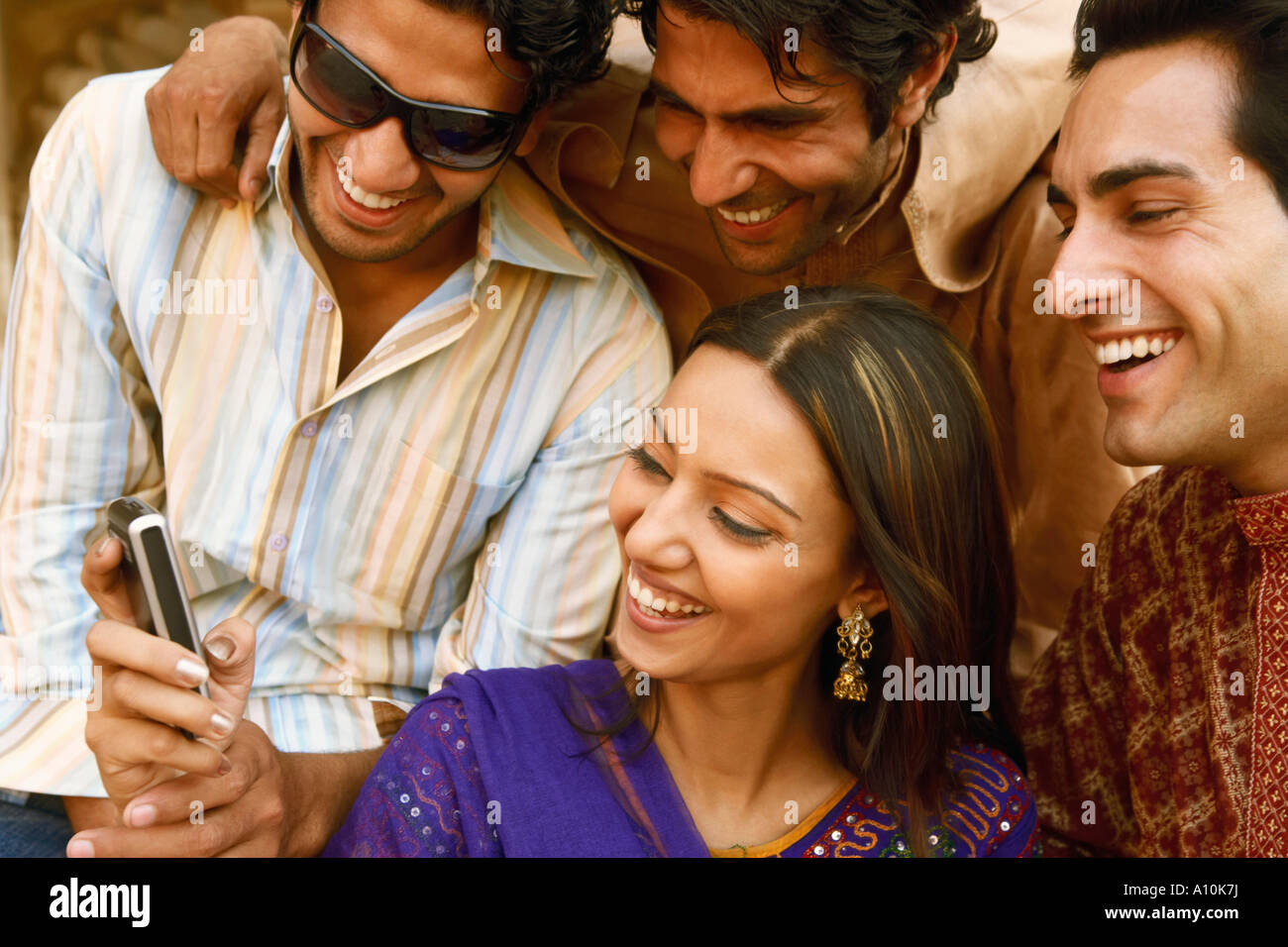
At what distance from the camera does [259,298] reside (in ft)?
7.99

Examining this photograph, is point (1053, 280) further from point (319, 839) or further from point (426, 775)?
point (319, 839)

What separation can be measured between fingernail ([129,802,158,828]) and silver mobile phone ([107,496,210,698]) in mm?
241

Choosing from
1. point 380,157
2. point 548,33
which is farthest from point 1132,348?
point 380,157

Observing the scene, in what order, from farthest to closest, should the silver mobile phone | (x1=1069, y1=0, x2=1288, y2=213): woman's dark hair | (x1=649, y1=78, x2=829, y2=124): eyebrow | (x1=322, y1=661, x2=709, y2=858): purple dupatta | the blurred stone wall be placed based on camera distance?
the blurred stone wall < (x1=649, y1=78, x2=829, y2=124): eyebrow < (x1=322, y1=661, x2=709, y2=858): purple dupatta < (x1=1069, y1=0, x2=1288, y2=213): woman's dark hair < the silver mobile phone

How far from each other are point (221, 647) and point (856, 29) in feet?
5.00

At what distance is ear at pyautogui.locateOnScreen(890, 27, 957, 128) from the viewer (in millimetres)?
2422

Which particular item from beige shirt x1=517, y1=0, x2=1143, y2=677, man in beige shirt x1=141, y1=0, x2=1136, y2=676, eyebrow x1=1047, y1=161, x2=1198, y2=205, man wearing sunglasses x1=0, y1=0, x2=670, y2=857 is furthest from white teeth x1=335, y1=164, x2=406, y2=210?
eyebrow x1=1047, y1=161, x2=1198, y2=205

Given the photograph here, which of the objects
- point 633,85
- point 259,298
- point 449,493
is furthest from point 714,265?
point 259,298

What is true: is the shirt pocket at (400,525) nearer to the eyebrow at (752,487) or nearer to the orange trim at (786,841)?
the eyebrow at (752,487)

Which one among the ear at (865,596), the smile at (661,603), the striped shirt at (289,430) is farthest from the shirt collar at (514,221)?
the ear at (865,596)

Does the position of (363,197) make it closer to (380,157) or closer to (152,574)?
(380,157)

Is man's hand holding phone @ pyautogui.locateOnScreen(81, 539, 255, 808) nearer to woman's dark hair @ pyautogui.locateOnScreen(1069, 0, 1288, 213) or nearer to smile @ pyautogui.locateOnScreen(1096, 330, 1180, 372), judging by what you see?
smile @ pyautogui.locateOnScreen(1096, 330, 1180, 372)
